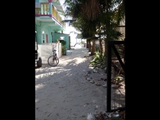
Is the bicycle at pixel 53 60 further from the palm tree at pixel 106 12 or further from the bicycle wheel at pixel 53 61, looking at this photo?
the palm tree at pixel 106 12

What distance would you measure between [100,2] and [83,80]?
4.40 metres

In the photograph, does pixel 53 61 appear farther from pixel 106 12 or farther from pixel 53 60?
pixel 106 12

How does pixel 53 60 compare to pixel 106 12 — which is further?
pixel 53 60

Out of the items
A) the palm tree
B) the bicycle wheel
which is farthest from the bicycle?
the palm tree

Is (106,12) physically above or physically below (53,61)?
above

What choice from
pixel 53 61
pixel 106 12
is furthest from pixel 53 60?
pixel 106 12

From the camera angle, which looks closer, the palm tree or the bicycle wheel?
the palm tree

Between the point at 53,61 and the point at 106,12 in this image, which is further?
the point at 53,61

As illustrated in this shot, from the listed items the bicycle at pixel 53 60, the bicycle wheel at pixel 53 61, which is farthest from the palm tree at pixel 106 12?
→ the bicycle wheel at pixel 53 61

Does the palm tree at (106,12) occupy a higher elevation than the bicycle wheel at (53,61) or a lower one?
higher

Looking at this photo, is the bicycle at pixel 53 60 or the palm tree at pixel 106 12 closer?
the palm tree at pixel 106 12

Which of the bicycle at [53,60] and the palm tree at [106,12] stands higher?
the palm tree at [106,12]

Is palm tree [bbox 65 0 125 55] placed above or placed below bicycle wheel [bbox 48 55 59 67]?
above

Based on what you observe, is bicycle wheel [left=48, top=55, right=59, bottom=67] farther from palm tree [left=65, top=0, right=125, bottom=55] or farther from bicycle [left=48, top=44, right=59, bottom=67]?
palm tree [left=65, top=0, right=125, bottom=55]
